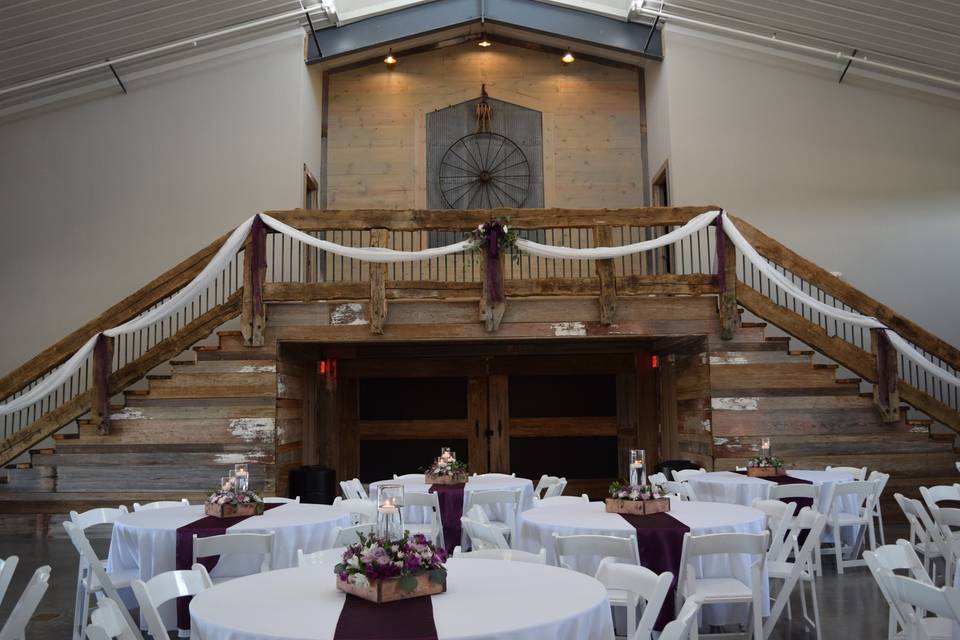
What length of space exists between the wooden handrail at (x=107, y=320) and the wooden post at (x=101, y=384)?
0.85 feet

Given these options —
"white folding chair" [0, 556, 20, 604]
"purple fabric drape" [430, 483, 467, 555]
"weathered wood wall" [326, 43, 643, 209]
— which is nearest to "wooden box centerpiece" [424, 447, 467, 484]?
"purple fabric drape" [430, 483, 467, 555]

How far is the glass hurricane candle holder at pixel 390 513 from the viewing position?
3.31 meters

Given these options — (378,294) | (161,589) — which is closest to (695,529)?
(161,589)

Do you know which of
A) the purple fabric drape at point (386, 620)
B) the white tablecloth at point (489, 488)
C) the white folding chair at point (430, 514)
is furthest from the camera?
the white tablecloth at point (489, 488)

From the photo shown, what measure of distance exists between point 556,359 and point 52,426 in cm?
662

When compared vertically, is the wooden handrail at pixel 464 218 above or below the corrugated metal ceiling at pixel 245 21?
below

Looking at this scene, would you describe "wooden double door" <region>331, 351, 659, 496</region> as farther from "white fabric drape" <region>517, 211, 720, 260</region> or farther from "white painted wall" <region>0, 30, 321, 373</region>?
"white fabric drape" <region>517, 211, 720, 260</region>

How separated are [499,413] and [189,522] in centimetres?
789

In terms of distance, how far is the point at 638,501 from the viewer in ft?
17.4

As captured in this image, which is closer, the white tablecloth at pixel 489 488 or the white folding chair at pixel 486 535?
the white folding chair at pixel 486 535

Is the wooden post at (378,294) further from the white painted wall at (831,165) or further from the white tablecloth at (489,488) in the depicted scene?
the white painted wall at (831,165)

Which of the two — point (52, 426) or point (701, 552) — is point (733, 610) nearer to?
point (701, 552)

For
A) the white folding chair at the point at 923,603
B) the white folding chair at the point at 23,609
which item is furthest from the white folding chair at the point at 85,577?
the white folding chair at the point at 923,603

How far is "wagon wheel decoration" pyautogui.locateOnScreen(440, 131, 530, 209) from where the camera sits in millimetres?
13742
